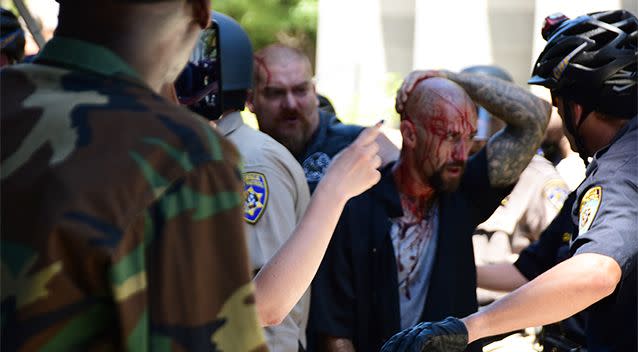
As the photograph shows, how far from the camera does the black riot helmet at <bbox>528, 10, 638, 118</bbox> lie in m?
3.56

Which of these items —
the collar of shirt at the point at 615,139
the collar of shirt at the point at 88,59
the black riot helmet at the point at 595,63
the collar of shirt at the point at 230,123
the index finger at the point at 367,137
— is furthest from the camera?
the collar of shirt at the point at 230,123

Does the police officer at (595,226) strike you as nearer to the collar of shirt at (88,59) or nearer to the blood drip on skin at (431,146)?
the blood drip on skin at (431,146)

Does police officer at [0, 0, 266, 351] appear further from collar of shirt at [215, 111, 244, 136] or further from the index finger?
collar of shirt at [215, 111, 244, 136]

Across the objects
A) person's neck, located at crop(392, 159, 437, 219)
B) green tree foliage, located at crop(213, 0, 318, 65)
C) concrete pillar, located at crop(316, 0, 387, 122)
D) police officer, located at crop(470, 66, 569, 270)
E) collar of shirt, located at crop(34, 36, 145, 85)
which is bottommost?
green tree foliage, located at crop(213, 0, 318, 65)

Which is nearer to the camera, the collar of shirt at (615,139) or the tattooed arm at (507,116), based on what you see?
the collar of shirt at (615,139)

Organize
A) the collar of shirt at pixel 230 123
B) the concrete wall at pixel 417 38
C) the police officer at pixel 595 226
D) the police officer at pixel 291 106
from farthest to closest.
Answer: the concrete wall at pixel 417 38, the police officer at pixel 291 106, the collar of shirt at pixel 230 123, the police officer at pixel 595 226

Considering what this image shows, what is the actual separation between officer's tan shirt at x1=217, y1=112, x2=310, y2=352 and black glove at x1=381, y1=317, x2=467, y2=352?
2.55 ft

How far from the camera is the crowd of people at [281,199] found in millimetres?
1390

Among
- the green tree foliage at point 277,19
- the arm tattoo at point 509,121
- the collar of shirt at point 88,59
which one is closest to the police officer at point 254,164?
the arm tattoo at point 509,121

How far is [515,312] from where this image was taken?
10.0ft

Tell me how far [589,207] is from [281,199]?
3.95ft

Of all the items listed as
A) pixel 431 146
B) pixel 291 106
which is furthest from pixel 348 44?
pixel 431 146

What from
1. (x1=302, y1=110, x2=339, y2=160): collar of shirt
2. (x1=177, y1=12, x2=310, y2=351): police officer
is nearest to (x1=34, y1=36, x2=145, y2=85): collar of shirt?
(x1=177, y1=12, x2=310, y2=351): police officer

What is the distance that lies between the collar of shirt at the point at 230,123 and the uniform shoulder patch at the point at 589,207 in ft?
4.97
